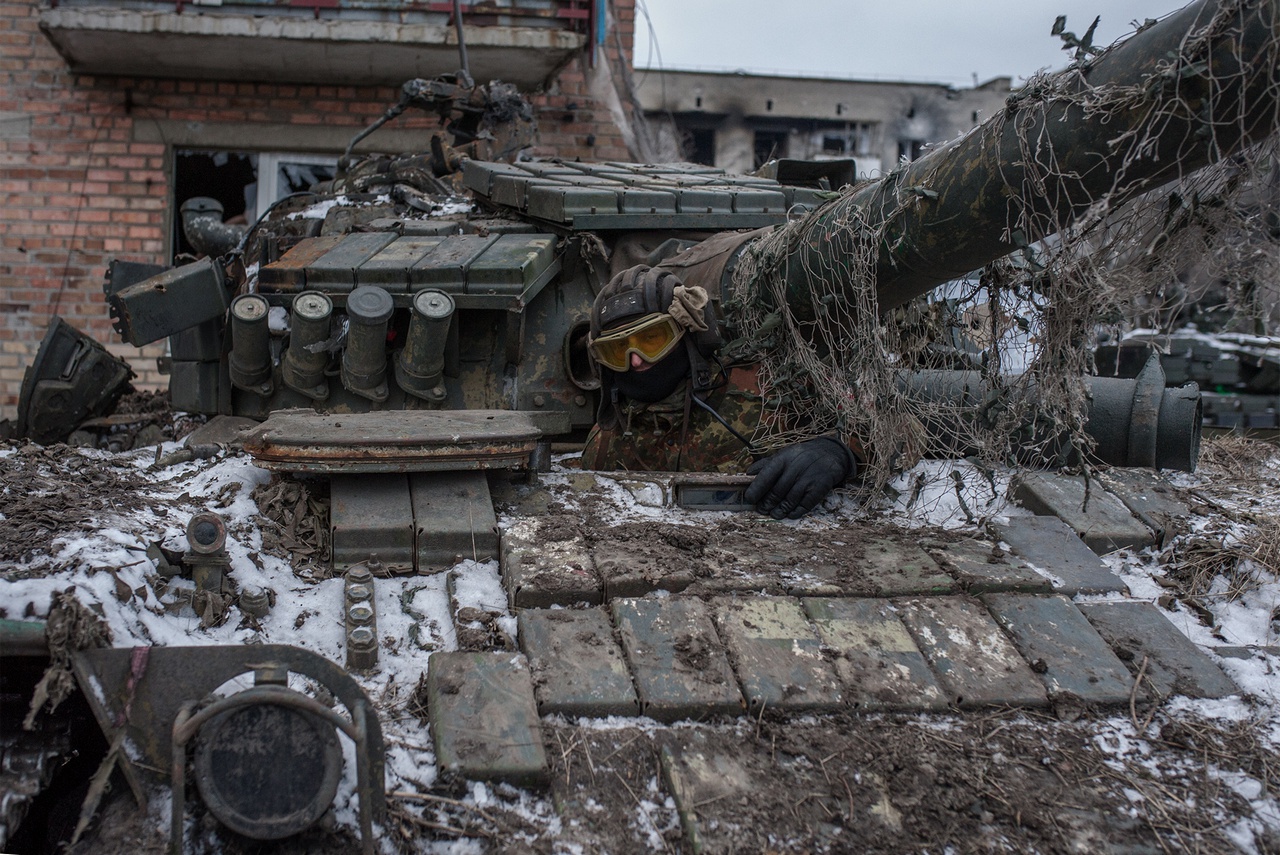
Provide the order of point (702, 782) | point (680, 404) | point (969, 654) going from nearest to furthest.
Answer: point (702, 782) → point (969, 654) → point (680, 404)

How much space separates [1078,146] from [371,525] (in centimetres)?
196

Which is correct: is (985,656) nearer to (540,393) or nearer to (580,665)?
(580,665)

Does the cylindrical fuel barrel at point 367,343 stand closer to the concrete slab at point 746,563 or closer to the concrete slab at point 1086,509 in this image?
the concrete slab at point 746,563

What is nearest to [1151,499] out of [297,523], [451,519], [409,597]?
[451,519]

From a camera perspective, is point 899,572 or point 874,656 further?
point 899,572

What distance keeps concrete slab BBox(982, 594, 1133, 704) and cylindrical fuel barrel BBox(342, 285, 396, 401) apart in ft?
7.39

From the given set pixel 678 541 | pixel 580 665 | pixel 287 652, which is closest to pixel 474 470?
pixel 678 541

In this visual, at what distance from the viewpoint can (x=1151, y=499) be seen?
3.61 m

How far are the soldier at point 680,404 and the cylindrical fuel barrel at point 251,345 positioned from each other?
1274 millimetres

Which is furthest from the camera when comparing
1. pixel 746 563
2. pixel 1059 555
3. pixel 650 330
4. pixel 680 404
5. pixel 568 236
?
pixel 568 236

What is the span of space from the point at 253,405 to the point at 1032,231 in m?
3.07

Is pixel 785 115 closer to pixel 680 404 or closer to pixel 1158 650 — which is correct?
pixel 680 404

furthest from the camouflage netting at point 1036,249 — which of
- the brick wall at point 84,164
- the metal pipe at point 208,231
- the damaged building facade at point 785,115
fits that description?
the damaged building facade at point 785,115

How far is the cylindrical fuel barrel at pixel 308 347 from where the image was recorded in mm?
3914
